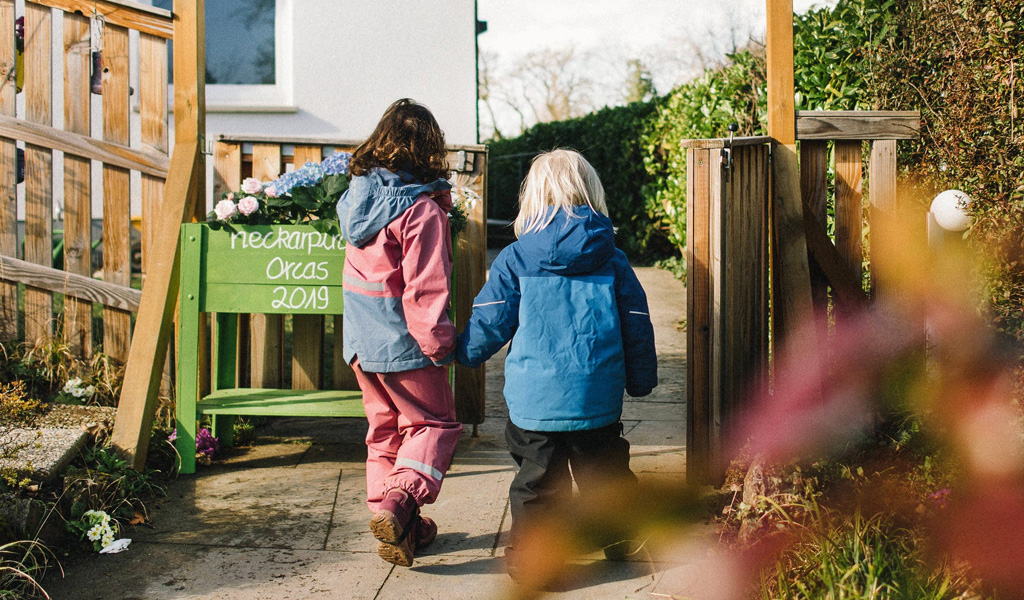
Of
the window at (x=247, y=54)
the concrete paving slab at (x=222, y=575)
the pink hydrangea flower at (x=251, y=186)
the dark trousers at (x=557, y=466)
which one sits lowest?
the concrete paving slab at (x=222, y=575)

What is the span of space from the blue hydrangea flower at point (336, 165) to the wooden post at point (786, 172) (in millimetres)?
1830

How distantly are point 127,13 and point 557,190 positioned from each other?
2577mm

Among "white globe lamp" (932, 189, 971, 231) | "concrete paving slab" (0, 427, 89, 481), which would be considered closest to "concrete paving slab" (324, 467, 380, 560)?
"concrete paving slab" (0, 427, 89, 481)

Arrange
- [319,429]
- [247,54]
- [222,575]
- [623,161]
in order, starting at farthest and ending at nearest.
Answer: [623,161]
[247,54]
[319,429]
[222,575]

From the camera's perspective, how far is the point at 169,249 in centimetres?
393

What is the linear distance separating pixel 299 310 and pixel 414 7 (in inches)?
146

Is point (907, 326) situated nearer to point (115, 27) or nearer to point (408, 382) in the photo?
point (408, 382)

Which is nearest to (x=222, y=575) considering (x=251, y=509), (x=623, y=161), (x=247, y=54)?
(x=251, y=509)

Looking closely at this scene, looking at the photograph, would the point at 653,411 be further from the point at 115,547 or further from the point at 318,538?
the point at 115,547

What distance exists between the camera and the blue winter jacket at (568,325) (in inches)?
112

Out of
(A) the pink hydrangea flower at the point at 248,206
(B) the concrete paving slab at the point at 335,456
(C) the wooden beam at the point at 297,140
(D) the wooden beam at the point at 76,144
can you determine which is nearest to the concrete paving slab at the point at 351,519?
(B) the concrete paving slab at the point at 335,456

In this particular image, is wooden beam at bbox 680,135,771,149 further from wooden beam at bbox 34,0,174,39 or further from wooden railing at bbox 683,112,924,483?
wooden beam at bbox 34,0,174,39

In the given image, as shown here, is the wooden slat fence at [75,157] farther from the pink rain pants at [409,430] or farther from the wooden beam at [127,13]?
the pink rain pants at [409,430]

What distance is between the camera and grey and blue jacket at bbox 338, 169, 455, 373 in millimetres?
3086
